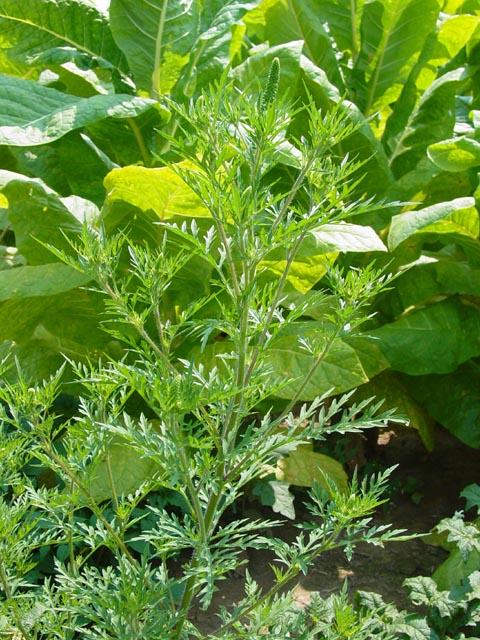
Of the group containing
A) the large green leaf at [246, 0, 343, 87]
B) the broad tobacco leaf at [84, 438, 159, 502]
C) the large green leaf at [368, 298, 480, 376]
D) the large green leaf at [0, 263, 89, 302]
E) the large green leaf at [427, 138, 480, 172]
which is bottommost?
the broad tobacco leaf at [84, 438, 159, 502]

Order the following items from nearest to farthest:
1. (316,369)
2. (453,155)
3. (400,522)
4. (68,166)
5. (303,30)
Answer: (316,369) < (453,155) < (400,522) < (68,166) < (303,30)

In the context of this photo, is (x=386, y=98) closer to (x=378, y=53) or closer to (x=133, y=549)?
(x=378, y=53)

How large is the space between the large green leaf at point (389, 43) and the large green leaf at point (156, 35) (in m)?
0.61

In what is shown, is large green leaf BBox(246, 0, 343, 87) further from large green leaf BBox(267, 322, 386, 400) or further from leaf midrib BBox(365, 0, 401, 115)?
large green leaf BBox(267, 322, 386, 400)

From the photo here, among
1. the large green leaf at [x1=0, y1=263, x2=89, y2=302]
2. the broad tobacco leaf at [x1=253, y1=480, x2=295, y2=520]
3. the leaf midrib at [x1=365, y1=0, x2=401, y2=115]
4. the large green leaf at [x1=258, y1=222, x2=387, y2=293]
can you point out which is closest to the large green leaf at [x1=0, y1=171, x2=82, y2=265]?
the large green leaf at [x1=0, y1=263, x2=89, y2=302]

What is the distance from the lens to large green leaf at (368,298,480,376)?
8.34ft

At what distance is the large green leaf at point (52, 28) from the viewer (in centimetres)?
283

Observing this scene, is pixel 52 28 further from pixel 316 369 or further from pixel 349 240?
pixel 316 369

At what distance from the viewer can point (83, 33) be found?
2906 millimetres

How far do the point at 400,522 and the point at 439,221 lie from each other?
864 mm

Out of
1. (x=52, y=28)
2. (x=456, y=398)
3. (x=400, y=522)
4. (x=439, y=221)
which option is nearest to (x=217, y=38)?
(x=52, y=28)

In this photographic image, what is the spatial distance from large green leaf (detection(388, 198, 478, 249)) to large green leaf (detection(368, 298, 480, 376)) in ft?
0.83

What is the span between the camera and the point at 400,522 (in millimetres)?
2613

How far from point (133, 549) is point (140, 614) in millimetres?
1037
